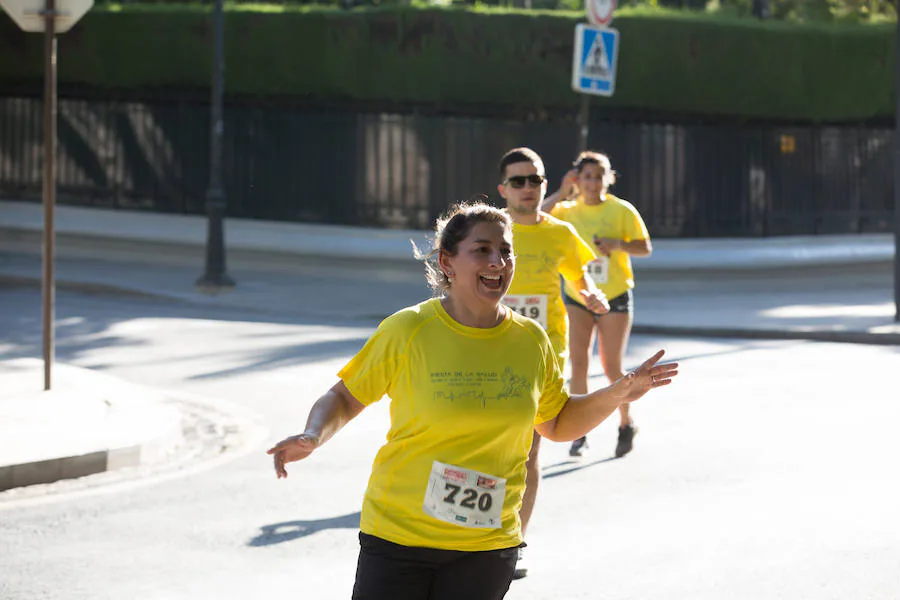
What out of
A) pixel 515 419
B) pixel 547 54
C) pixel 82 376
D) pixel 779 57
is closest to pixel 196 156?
pixel 547 54

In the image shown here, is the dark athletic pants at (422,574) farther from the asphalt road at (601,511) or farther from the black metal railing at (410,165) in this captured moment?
the black metal railing at (410,165)

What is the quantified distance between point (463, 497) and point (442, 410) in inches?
9.3

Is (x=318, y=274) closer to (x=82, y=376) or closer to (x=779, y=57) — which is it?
(x=779, y=57)

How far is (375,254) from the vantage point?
23078 mm

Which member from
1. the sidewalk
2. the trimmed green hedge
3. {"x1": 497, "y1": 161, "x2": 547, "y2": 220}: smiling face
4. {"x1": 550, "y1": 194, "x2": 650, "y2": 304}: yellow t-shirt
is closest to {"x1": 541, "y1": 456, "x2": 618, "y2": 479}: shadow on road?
{"x1": 550, "y1": 194, "x2": 650, "y2": 304}: yellow t-shirt

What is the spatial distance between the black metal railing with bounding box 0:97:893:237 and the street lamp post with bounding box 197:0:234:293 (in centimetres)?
377

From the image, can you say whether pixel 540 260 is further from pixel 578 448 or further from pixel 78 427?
pixel 78 427

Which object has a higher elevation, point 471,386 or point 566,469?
point 471,386

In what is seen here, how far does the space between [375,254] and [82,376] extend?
423 inches

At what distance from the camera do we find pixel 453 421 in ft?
14.1

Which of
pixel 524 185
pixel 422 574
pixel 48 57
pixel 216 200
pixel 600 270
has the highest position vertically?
pixel 48 57

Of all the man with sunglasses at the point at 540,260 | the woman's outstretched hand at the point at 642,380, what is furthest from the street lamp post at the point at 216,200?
the woman's outstretched hand at the point at 642,380

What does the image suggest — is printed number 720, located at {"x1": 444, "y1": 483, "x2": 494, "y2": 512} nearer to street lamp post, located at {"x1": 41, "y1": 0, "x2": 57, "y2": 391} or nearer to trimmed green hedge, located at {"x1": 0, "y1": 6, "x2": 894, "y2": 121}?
street lamp post, located at {"x1": 41, "y1": 0, "x2": 57, "y2": 391}

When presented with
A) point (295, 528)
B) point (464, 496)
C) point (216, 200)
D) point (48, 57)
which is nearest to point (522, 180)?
point (295, 528)
